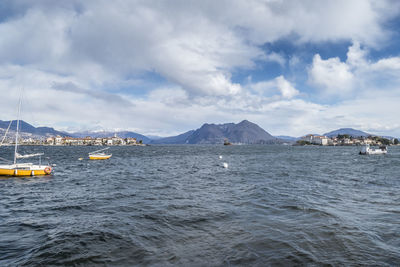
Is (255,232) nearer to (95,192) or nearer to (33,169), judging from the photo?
(95,192)

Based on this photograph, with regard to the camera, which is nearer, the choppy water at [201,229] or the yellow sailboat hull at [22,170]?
the choppy water at [201,229]

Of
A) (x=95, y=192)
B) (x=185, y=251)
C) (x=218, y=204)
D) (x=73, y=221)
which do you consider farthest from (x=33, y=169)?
(x=185, y=251)

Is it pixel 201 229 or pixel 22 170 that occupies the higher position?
pixel 22 170

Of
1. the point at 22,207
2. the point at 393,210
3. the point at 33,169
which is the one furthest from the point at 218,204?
the point at 33,169

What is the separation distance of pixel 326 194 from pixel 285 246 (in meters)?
15.0

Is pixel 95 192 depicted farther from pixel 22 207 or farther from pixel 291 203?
pixel 291 203

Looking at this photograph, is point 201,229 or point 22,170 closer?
point 201,229

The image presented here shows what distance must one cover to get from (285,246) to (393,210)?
1206 centimetres

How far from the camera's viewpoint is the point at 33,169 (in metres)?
36.7

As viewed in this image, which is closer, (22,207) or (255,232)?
(255,232)

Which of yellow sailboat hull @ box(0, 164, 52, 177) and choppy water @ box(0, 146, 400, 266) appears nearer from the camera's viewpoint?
choppy water @ box(0, 146, 400, 266)

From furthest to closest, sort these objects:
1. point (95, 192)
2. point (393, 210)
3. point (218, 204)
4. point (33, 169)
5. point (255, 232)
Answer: point (33, 169), point (95, 192), point (218, 204), point (393, 210), point (255, 232)

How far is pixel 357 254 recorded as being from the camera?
409 inches

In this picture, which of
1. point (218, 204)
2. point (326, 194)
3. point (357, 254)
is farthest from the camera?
Result: point (326, 194)
